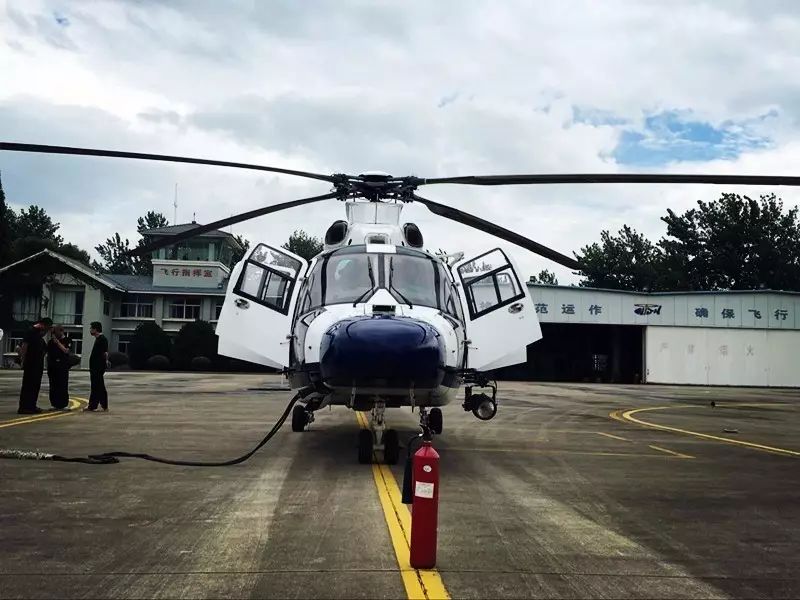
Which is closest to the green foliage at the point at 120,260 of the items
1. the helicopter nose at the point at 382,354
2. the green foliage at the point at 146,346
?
the green foliage at the point at 146,346

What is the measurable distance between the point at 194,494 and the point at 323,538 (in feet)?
7.22

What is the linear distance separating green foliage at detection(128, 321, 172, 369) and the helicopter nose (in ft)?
158

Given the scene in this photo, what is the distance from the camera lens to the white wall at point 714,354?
50719 mm

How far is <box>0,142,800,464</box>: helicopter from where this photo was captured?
8352mm

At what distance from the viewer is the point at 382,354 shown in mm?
8070

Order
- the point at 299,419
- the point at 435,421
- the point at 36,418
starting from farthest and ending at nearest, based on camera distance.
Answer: the point at 36,418, the point at 299,419, the point at 435,421

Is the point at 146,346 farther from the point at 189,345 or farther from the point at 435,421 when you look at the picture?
the point at 435,421

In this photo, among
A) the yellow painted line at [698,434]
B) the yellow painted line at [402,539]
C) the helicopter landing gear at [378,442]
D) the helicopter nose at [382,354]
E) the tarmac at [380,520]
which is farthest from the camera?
the yellow painted line at [698,434]

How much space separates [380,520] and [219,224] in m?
5.68

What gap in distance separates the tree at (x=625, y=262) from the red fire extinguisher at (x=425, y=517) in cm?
7583

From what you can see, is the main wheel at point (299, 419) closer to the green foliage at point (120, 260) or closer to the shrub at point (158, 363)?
the shrub at point (158, 363)

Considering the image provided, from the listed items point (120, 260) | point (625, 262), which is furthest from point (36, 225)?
point (625, 262)

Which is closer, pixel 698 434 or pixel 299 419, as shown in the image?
pixel 299 419

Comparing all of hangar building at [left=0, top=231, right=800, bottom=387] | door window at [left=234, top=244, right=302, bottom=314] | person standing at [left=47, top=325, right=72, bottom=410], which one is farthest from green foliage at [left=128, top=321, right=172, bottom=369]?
door window at [left=234, top=244, right=302, bottom=314]
